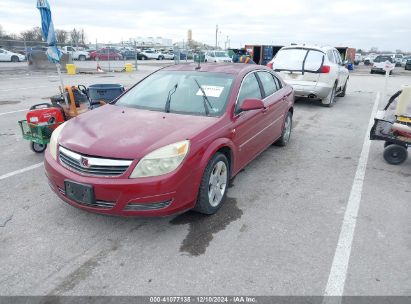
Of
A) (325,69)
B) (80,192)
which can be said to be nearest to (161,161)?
(80,192)

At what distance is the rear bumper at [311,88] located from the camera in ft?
31.3

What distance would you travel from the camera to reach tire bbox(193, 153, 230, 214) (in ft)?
10.9

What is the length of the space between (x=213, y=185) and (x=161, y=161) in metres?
0.79

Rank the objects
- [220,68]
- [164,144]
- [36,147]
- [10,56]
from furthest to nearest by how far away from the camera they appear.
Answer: [10,56], [36,147], [220,68], [164,144]

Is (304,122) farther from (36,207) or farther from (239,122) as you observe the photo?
(36,207)

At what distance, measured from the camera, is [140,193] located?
9.49 feet

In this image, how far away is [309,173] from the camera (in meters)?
4.91

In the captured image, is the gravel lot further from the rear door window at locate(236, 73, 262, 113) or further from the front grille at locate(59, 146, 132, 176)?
the rear door window at locate(236, 73, 262, 113)

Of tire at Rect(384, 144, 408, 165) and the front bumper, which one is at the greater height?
the front bumper

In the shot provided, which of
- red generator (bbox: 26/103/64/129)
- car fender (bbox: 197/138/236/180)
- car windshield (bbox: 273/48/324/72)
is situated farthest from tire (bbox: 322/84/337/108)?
red generator (bbox: 26/103/64/129)

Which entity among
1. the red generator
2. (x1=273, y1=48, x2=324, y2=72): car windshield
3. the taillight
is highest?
(x1=273, y1=48, x2=324, y2=72): car windshield

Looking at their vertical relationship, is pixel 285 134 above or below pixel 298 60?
below

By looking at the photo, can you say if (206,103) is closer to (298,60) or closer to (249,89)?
(249,89)

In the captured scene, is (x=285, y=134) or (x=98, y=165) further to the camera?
(x=285, y=134)
